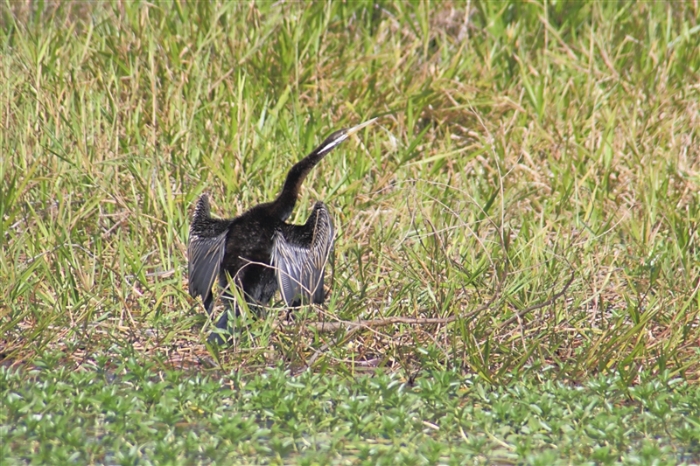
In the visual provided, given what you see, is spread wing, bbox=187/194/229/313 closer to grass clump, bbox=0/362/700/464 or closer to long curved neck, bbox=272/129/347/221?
long curved neck, bbox=272/129/347/221

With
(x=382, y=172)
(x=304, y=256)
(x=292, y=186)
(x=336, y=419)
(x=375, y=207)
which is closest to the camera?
(x=336, y=419)

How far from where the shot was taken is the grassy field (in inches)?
161

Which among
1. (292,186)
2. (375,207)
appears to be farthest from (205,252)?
(375,207)

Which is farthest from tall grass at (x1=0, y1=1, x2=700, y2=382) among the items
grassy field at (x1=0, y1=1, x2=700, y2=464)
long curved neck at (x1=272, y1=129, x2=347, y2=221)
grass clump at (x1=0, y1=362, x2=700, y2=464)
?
long curved neck at (x1=272, y1=129, x2=347, y2=221)

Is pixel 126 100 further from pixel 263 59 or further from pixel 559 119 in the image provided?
pixel 559 119

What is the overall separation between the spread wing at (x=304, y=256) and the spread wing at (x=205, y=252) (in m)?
0.27

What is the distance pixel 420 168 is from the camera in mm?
6422

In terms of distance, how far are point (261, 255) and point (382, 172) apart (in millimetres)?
1574

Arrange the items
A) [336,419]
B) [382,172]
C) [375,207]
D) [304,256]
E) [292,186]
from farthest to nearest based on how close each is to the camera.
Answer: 1. [382,172]
2. [375,207]
3. [292,186]
4. [304,256]
5. [336,419]

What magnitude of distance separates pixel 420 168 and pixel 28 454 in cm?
348

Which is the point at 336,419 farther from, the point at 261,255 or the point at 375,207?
the point at 375,207

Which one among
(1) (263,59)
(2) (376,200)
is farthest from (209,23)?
(2) (376,200)

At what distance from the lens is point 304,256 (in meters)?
4.92

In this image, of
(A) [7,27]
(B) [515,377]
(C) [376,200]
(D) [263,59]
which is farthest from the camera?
(A) [7,27]
